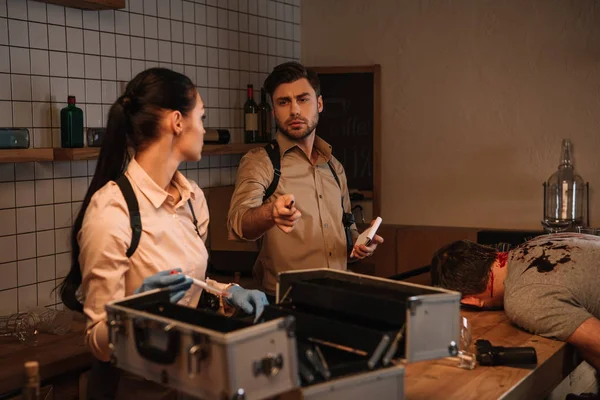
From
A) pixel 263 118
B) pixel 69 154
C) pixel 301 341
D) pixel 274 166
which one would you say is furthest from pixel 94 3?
pixel 301 341

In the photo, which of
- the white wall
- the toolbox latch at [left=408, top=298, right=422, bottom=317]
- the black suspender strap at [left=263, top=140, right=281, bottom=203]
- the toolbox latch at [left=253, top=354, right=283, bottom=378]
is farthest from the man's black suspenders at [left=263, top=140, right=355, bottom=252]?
the toolbox latch at [left=253, top=354, right=283, bottom=378]

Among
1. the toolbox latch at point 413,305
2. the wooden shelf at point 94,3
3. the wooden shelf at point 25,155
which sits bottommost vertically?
the toolbox latch at point 413,305

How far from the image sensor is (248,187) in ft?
9.93

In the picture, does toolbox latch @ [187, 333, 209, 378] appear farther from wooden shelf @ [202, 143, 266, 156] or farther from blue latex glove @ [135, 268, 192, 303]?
wooden shelf @ [202, 143, 266, 156]

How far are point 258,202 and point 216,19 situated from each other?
1639 mm

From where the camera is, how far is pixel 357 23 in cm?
474

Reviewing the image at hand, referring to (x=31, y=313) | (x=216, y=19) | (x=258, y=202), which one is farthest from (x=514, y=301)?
(x=216, y=19)

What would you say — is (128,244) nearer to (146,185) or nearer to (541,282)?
(146,185)

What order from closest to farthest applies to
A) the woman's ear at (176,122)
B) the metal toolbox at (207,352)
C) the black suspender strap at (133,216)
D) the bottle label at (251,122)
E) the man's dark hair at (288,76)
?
1. the metal toolbox at (207,352)
2. the black suspender strap at (133,216)
3. the woman's ear at (176,122)
4. the man's dark hair at (288,76)
5. the bottle label at (251,122)

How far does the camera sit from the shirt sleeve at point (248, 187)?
2945 mm

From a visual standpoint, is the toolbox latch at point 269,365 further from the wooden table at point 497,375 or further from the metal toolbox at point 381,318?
the wooden table at point 497,375

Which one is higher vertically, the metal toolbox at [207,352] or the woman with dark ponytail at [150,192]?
the woman with dark ponytail at [150,192]

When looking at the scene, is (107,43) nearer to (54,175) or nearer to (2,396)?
(54,175)

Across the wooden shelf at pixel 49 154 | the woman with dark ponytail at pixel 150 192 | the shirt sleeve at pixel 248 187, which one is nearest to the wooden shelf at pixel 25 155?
the wooden shelf at pixel 49 154
